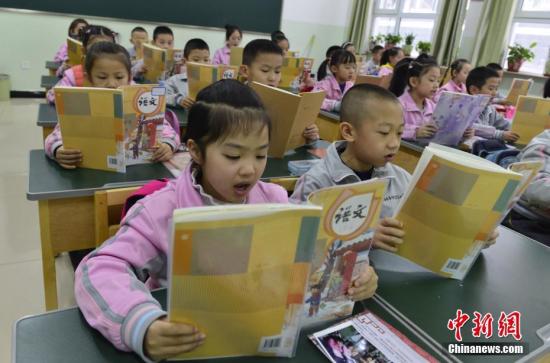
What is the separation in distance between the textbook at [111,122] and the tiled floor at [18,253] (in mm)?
764

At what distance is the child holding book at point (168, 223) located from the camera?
2.13 feet

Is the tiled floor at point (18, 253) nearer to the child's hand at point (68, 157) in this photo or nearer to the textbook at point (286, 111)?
the child's hand at point (68, 157)

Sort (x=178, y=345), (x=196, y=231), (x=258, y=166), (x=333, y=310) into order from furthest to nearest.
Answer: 1. (x=258, y=166)
2. (x=333, y=310)
3. (x=178, y=345)
4. (x=196, y=231)

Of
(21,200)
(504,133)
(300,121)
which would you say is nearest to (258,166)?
(300,121)

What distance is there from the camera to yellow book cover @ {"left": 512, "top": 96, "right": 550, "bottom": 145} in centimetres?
246

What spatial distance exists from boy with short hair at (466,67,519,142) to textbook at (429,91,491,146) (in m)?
0.40

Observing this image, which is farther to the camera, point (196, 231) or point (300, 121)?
point (300, 121)

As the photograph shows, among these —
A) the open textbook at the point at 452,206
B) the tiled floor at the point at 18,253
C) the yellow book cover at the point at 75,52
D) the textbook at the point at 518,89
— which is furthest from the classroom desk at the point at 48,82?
the textbook at the point at 518,89

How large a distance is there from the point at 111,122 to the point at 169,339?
39.6 inches

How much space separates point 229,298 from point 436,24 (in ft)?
23.6

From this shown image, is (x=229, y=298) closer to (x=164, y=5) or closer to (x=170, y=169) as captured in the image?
(x=170, y=169)

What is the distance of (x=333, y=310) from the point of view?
78cm

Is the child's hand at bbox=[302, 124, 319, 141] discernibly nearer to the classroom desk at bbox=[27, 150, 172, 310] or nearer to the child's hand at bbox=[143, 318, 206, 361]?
the classroom desk at bbox=[27, 150, 172, 310]

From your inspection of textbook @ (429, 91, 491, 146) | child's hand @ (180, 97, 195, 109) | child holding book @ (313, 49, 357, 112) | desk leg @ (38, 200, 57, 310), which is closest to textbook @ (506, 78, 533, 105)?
child holding book @ (313, 49, 357, 112)
